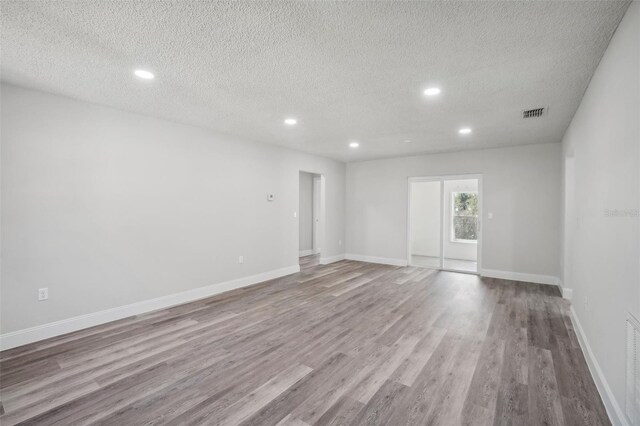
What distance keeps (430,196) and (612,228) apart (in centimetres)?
612

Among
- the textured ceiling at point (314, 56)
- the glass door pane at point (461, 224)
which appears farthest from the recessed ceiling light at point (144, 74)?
the glass door pane at point (461, 224)

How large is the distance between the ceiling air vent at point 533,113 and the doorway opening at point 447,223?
2361 millimetres

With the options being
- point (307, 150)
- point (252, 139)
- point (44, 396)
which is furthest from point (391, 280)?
point (44, 396)

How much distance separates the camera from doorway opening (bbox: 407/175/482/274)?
6.61 m

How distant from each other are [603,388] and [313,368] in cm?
215

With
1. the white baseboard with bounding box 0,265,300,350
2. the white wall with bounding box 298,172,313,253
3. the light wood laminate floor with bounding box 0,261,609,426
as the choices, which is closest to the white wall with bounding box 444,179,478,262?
the light wood laminate floor with bounding box 0,261,609,426

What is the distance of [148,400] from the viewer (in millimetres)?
2119

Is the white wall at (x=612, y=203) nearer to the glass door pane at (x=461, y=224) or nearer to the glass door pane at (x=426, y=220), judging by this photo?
the glass door pane at (x=461, y=224)

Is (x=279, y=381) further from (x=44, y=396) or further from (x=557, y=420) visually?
(x=557, y=420)

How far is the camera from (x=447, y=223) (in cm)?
755

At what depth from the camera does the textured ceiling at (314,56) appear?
1856 mm

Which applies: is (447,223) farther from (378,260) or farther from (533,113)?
(533,113)

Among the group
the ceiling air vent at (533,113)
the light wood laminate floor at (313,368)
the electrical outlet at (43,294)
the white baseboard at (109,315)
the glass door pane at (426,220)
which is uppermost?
the ceiling air vent at (533,113)

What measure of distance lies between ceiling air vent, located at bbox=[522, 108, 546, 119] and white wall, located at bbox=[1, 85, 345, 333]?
162 inches
